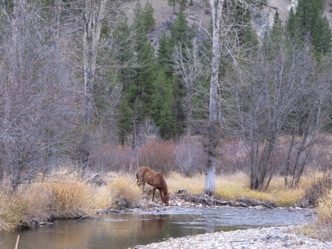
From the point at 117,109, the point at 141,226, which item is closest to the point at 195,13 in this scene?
the point at 117,109

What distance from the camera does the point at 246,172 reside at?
3108 cm

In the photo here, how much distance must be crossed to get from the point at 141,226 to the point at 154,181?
716 centimetres

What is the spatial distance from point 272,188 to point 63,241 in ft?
50.7

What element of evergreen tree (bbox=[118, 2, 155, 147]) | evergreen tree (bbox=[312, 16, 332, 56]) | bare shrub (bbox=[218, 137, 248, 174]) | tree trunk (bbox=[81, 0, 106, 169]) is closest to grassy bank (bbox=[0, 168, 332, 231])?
tree trunk (bbox=[81, 0, 106, 169])

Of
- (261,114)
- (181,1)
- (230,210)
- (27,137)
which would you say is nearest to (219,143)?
(261,114)

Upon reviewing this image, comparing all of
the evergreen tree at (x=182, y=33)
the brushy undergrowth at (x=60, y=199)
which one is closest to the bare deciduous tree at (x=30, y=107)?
the brushy undergrowth at (x=60, y=199)

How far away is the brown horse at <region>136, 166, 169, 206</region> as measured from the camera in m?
24.9

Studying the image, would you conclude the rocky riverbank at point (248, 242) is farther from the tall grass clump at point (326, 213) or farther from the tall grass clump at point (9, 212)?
the tall grass clump at point (9, 212)

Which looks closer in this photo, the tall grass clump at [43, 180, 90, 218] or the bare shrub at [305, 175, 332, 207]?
→ the tall grass clump at [43, 180, 90, 218]

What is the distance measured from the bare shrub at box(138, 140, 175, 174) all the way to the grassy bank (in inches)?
228

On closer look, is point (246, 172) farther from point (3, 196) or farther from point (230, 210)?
point (3, 196)

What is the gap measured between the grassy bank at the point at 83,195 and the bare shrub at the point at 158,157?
579 centimetres

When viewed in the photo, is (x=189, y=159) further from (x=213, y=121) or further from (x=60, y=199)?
(x=60, y=199)

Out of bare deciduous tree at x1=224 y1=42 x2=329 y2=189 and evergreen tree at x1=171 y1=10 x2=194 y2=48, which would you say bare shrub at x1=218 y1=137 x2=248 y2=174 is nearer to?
bare deciduous tree at x1=224 y1=42 x2=329 y2=189
